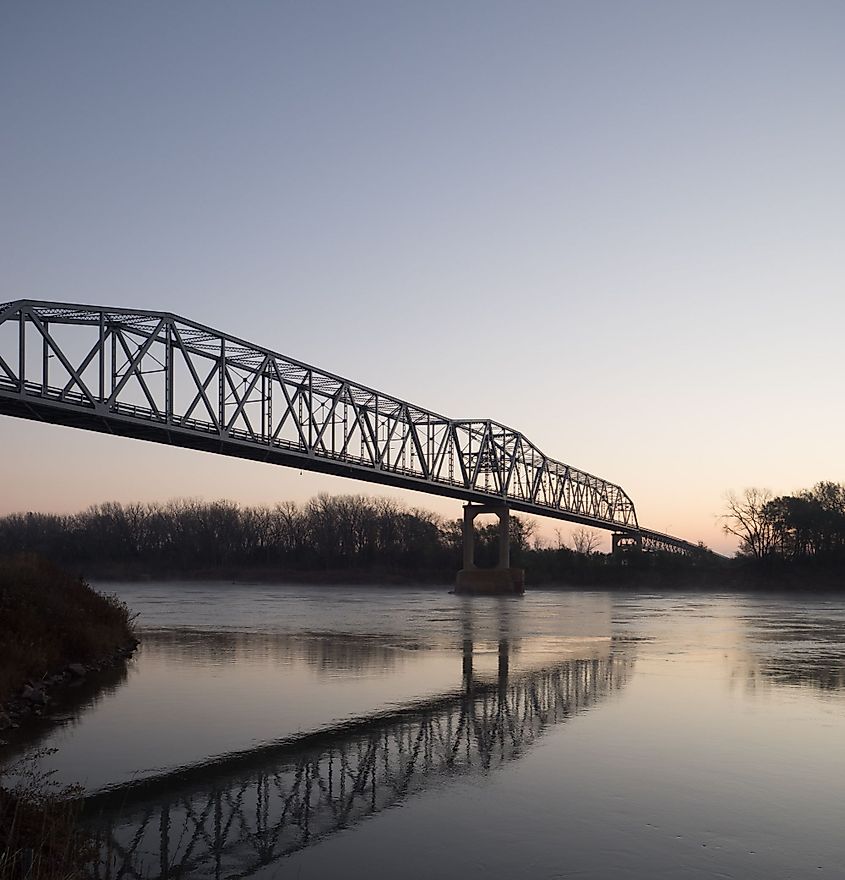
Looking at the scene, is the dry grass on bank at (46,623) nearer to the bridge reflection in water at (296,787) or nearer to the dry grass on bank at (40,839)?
the bridge reflection in water at (296,787)

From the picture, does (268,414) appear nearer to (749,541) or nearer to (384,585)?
(384,585)

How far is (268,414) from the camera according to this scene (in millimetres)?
73188

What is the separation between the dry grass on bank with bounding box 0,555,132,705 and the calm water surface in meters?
1.62

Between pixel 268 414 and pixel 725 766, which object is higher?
pixel 268 414

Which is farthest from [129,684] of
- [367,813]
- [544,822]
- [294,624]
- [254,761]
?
[294,624]

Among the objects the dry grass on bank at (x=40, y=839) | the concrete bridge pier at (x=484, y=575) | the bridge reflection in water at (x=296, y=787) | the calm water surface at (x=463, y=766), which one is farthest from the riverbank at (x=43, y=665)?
the concrete bridge pier at (x=484, y=575)

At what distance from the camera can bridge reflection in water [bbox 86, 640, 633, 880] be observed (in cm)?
1098

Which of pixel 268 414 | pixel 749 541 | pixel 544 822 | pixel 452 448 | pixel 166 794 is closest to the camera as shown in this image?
pixel 544 822

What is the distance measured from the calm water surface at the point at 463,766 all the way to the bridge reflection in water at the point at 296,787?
0.15 ft

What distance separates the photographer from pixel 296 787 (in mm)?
13883

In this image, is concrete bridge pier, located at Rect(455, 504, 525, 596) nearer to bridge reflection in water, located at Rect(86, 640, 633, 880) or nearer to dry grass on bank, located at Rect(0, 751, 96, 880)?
bridge reflection in water, located at Rect(86, 640, 633, 880)

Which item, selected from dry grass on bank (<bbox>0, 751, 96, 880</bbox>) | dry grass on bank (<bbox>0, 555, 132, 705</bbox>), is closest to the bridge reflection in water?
dry grass on bank (<bbox>0, 751, 96, 880</bbox>)

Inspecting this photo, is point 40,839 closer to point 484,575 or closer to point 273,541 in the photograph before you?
point 484,575

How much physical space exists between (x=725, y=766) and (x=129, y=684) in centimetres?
1533
